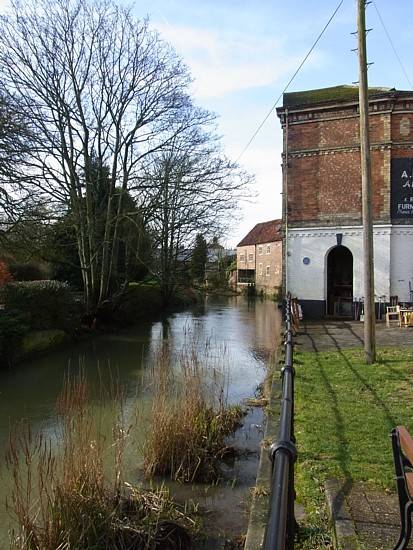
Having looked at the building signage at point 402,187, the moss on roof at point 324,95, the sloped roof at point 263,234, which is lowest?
the building signage at point 402,187

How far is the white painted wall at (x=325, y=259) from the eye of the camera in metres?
17.4

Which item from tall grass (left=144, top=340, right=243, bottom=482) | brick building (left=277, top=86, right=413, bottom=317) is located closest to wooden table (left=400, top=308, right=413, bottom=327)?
brick building (left=277, top=86, right=413, bottom=317)

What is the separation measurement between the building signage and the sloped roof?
103ft

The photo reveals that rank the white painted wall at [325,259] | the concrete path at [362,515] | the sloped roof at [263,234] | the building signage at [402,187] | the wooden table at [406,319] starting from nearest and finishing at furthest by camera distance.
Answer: the concrete path at [362,515]
the wooden table at [406,319]
the building signage at [402,187]
the white painted wall at [325,259]
the sloped roof at [263,234]

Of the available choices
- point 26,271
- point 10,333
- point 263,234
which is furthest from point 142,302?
point 263,234

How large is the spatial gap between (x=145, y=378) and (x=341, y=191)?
10793 millimetres

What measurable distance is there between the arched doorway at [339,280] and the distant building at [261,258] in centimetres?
2337

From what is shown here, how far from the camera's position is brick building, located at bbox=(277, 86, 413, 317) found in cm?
1722

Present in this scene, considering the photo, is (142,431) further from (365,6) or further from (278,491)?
(365,6)

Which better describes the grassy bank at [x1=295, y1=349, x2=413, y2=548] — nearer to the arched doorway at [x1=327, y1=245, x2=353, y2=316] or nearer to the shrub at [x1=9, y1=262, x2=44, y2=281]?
the arched doorway at [x1=327, y1=245, x2=353, y2=316]

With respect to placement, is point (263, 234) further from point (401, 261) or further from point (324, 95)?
point (401, 261)

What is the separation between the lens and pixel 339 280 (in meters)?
20.6

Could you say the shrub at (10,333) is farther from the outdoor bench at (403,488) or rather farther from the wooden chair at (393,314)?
the outdoor bench at (403,488)

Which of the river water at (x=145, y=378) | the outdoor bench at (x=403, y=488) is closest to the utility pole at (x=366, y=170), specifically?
the river water at (x=145, y=378)
